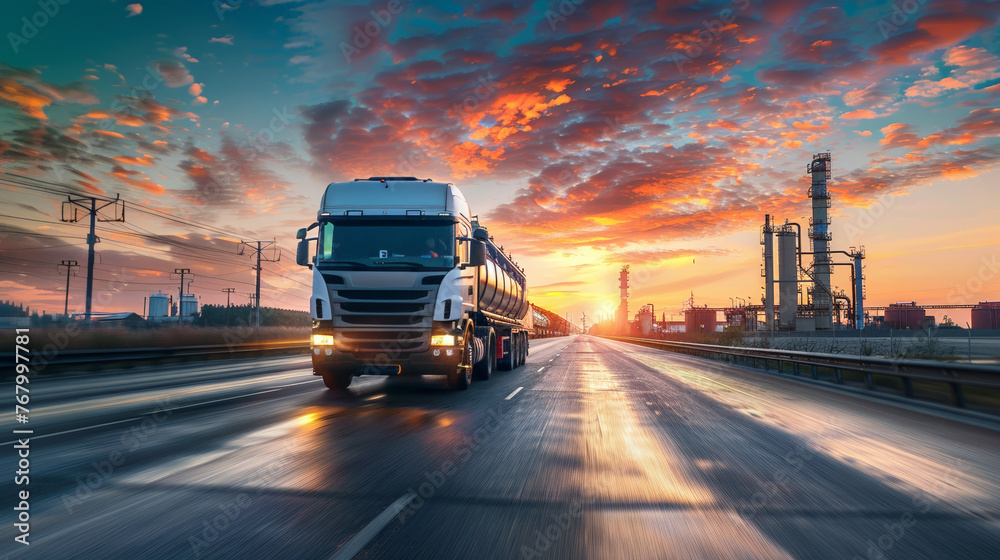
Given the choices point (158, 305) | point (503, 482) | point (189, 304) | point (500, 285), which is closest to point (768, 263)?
point (500, 285)

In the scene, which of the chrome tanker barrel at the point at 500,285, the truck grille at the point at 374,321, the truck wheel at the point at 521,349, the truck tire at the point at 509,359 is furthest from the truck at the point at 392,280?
the truck wheel at the point at 521,349

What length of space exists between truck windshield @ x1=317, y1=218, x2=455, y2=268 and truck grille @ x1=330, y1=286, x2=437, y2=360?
625 mm

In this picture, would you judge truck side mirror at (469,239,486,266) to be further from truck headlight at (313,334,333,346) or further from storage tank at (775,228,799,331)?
storage tank at (775,228,799,331)

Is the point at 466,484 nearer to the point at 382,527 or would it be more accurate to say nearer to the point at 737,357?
the point at 382,527

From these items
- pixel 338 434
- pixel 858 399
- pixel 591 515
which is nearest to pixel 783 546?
pixel 591 515

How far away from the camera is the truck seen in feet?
36.1

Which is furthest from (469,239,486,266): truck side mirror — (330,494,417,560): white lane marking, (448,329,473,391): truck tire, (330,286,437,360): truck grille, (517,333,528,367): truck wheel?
(517,333,528,367): truck wheel

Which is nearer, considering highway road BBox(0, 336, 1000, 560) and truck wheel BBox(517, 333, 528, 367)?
highway road BBox(0, 336, 1000, 560)

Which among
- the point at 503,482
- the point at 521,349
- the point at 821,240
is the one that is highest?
the point at 821,240

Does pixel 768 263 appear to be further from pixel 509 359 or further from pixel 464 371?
pixel 464 371

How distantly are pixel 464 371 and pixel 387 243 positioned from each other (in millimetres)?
3170

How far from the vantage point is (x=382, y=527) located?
4.02 metres

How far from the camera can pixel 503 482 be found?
5352 millimetres

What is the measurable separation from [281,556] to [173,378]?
1574 centimetres
